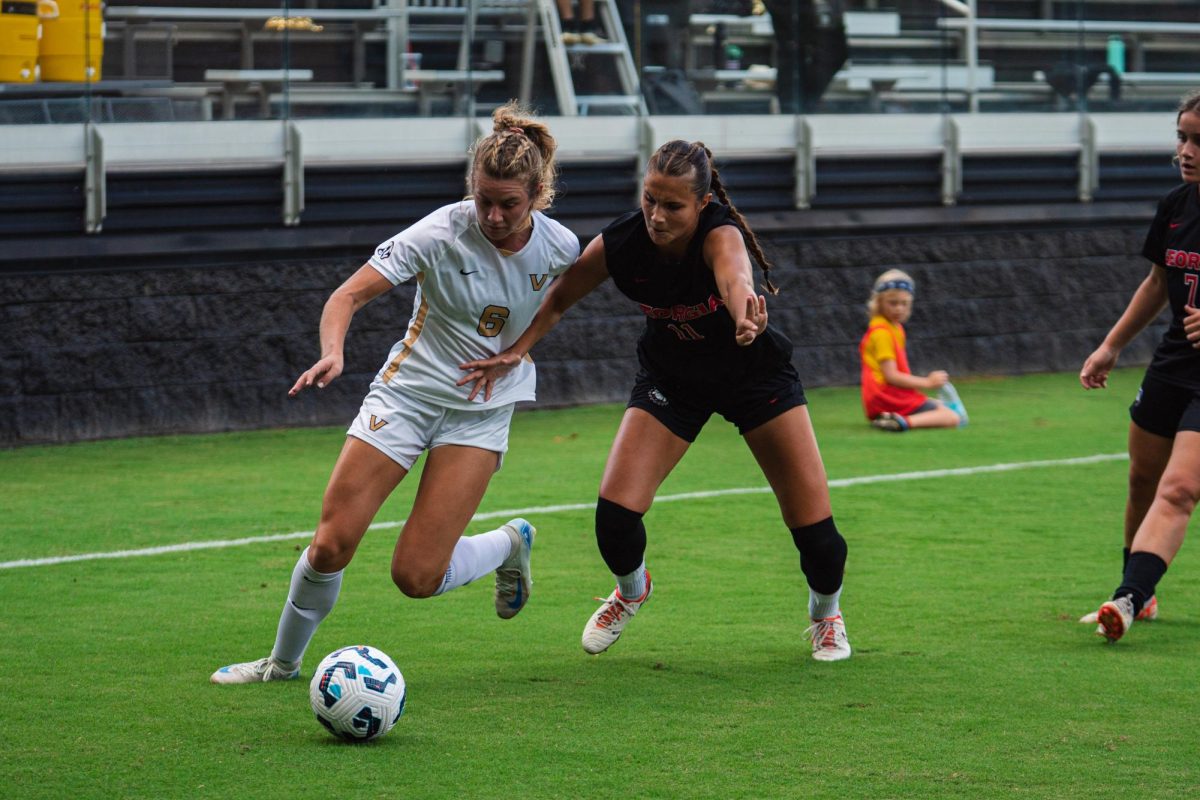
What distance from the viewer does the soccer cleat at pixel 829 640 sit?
610cm

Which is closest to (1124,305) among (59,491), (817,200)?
(817,200)

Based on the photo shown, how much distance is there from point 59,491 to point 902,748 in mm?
6507

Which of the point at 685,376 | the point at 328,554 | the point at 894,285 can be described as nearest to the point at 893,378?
the point at 894,285

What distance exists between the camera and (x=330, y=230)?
41.5 ft

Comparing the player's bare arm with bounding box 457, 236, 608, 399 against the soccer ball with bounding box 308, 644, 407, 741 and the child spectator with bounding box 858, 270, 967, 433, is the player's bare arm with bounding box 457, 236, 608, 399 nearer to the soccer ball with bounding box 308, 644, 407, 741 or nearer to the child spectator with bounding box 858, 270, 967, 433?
the soccer ball with bounding box 308, 644, 407, 741

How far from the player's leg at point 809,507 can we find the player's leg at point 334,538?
1351 millimetres

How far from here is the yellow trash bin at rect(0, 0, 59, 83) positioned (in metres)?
11.4

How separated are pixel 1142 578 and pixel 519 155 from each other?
2.86 m

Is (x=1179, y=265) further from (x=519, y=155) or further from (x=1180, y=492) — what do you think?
(x=519, y=155)

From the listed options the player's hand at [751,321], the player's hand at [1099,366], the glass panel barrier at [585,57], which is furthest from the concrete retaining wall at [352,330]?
the player's hand at [751,321]

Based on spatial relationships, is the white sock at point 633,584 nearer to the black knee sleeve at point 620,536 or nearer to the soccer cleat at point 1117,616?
the black knee sleeve at point 620,536

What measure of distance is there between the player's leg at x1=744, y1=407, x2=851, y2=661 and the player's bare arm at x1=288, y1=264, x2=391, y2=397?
148cm

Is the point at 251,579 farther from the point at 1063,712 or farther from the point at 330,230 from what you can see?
the point at 330,230

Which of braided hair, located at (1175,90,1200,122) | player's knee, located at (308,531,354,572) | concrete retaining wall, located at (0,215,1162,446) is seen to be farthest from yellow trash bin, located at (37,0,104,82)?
braided hair, located at (1175,90,1200,122)
